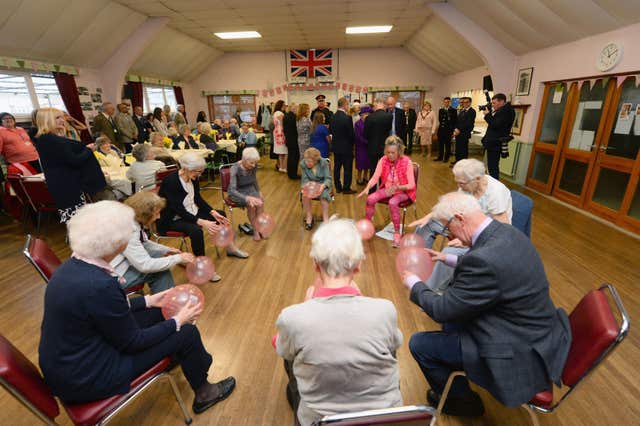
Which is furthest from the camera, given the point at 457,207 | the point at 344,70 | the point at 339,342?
the point at 344,70

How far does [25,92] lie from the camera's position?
6305mm

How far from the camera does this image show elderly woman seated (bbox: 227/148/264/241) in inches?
136

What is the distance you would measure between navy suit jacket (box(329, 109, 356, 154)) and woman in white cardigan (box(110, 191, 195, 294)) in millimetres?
3781

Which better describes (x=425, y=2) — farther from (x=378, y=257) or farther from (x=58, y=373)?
(x=58, y=373)

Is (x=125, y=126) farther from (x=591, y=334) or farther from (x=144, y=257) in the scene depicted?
(x=591, y=334)

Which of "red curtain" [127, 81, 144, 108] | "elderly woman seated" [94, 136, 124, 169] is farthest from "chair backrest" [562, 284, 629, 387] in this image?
"red curtain" [127, 81, 144, 108]

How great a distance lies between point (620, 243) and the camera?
12.1 ft

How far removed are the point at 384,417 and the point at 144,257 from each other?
1.73m

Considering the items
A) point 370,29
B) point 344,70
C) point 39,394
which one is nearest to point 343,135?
point 39,394

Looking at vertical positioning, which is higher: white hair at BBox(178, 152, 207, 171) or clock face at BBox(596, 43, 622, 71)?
clock face at BBox(596, 43, 622, 71)

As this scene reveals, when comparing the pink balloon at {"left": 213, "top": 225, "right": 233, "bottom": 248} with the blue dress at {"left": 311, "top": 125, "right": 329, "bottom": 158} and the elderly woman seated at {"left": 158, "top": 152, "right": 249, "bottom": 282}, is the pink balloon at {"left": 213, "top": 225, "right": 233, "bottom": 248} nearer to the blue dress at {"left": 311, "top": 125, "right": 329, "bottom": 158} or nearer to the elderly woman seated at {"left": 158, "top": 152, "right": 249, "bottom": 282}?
the elderly woman seated at {"left": 158, "top": 152, "right": 249, "bottom": 282}

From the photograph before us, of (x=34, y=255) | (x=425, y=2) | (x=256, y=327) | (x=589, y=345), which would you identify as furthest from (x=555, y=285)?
(x=425, y=2)

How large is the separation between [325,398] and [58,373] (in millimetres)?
1029

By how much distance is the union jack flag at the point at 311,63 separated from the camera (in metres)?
11.4
